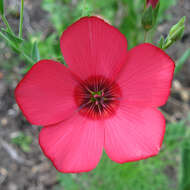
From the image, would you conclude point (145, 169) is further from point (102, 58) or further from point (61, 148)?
point (102, 58)

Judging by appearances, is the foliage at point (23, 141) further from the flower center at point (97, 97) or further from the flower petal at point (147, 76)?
the flower petal at point (147, 76)

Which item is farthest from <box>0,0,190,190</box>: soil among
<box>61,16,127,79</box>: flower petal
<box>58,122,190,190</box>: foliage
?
<box>61,16,127,79</box>: flower petal

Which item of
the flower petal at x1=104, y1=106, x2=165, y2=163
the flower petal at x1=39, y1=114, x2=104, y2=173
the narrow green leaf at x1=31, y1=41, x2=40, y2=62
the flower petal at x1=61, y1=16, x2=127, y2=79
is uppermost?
the flower petal at x1=61, y1=16, x2=127, y2=79

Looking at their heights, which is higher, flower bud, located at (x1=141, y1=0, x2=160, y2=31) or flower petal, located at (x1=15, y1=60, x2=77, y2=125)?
flower bud, located at (x1=141, y1=0, x2=160, y2=31)

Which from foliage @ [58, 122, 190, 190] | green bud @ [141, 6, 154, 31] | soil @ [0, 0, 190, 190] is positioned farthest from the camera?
soil @ [0, 0, 190, 190]

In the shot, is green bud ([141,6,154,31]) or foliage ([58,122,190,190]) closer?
green bud ([141,6,154,31])

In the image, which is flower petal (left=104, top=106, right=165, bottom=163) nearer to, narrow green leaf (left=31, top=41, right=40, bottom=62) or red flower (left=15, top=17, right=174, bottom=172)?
red flower (left=15, top=17, right=174, bottom=172)

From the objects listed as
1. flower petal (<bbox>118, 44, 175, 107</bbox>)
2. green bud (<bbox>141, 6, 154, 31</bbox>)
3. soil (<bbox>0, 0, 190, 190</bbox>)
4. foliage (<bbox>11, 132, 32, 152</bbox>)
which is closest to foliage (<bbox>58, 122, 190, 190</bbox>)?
soil (<bbox>0, 0, 190, 190</bbox>)

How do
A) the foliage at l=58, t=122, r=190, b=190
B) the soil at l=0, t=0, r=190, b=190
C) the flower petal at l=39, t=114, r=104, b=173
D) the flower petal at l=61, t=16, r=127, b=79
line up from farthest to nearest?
1. the soil at l=0, t=0, r=190, b=190
2. the foliage at l=58, t=122, r=190, b=190
3. the flower petal at l=39, t=114, r=104, b=173
4. the flower petal at l=61, t=16, r=127, b=79

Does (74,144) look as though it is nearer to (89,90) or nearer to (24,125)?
(89,90)
